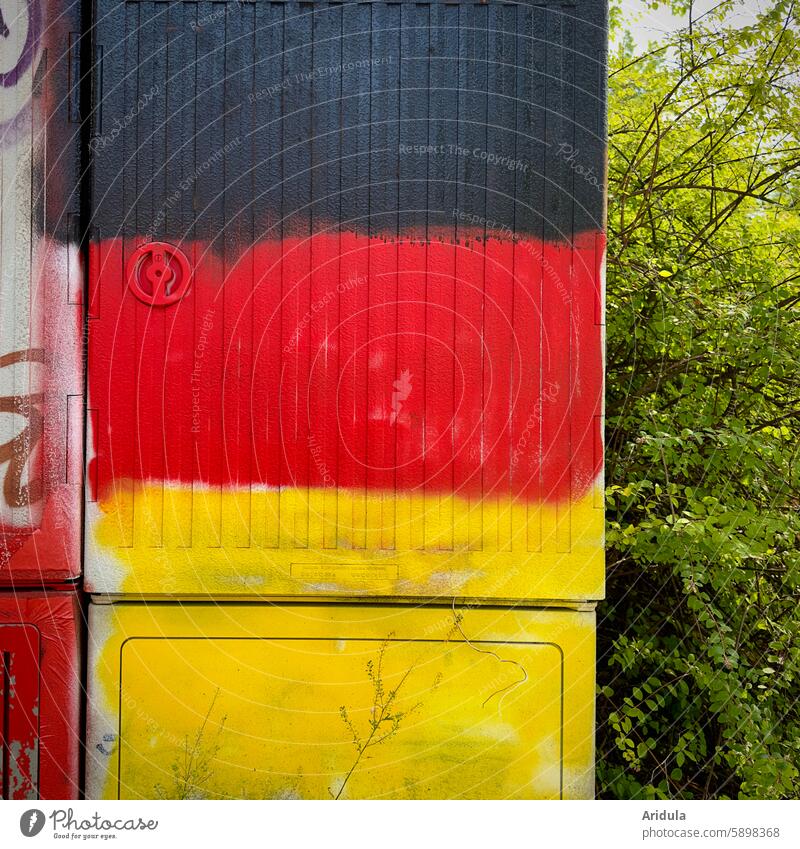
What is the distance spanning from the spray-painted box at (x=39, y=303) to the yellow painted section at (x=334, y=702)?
0.32m

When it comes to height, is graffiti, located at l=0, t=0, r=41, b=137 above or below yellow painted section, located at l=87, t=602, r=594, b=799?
above

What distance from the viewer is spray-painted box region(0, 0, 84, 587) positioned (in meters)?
2.70

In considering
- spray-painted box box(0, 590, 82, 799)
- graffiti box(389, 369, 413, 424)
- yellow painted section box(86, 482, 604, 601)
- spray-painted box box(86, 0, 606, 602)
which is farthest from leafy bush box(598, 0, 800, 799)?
spray-painted box box(0, 590, 82, 799)

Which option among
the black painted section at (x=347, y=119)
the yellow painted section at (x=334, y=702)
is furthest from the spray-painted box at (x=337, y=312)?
the yellow painted section at (x=334, y=702)

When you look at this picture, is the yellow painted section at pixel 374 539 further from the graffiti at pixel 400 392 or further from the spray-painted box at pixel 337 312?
the graffiti at pixel 400 392

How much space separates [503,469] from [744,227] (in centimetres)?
221

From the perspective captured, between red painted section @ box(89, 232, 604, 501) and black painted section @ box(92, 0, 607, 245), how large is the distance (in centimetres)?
10

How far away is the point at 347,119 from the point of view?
2707mm

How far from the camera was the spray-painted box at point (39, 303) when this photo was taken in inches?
106

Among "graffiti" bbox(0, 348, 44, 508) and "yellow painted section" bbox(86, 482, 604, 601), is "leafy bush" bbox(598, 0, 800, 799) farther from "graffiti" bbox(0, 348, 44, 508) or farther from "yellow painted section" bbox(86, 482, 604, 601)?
"graffiti" bbox(0, 348, 44, 508)

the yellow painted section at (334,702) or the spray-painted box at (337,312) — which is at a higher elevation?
the spray-painted box at (337,312)

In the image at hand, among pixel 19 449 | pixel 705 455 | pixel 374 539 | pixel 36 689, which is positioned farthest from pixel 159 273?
pixel 705 455
